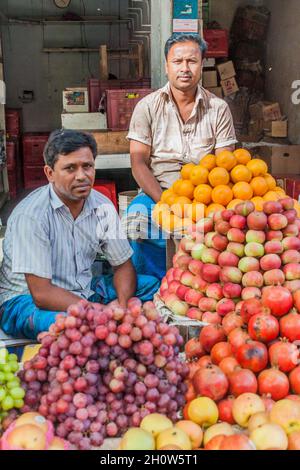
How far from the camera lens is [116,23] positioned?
411 inches

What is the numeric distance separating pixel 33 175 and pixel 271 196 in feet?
21.5

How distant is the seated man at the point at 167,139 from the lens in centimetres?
345

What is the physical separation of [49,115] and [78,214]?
344 inches

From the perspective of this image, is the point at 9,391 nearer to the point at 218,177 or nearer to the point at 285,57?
the point at 218,177

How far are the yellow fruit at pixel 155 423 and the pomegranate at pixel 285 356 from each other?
418 mm

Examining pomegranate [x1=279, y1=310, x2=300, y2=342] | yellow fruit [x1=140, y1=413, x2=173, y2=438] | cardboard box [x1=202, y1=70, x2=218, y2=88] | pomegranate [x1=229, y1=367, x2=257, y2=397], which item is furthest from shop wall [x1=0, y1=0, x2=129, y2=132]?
yellow fruit [x1=140, y1=413, x2=173, y2=438]

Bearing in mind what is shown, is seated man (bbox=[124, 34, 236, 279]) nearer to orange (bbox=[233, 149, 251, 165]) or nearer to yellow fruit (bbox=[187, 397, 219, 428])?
orange (bbox=[233, 149, 251, 165])

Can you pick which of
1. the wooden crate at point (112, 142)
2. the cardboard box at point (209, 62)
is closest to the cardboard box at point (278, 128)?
the cardboard box at point (209, 62)

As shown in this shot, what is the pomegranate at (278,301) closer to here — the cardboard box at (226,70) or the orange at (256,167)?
the orange at (256,167)

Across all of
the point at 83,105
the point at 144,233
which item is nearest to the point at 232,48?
the point at 83,105

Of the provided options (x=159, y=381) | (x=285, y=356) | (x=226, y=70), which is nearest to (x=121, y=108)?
(x=226, y=70)

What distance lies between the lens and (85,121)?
535cm

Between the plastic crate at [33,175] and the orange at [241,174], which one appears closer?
the orange at [241,174]
